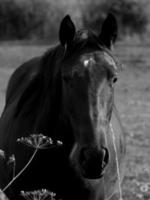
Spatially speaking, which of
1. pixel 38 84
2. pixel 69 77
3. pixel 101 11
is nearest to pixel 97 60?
pixel 69 77

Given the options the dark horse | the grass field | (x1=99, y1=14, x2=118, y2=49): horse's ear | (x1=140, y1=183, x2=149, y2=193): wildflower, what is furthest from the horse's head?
(x1=140, y1=183, x2=149, y2=193): wildflower

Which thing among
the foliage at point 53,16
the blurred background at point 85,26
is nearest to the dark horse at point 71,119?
the blurred background at point 85,26

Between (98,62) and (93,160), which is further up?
(98,62)

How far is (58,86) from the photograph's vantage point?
4523 millimetres

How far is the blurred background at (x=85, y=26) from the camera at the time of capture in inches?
758

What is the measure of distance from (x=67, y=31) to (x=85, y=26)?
19421 mm

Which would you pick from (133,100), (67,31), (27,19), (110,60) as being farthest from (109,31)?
(27,19)

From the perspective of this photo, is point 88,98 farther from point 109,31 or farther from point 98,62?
point 109,31

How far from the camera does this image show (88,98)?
4.12 m

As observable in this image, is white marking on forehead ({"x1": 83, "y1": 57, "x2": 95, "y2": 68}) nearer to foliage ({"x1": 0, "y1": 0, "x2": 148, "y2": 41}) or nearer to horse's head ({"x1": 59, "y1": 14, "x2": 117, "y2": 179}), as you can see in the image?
horse's head ({"x1": 59, "y1": 14, "x2": 117, "y2": 179})

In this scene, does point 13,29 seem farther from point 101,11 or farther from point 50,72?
point 50,72

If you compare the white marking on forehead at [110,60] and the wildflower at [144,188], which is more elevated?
the white marking on forehead at [110,60]

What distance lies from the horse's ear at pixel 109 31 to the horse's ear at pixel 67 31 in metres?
0.23

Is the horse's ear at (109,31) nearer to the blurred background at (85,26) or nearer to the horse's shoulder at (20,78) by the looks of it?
the horse's shoulder at (20,78)
